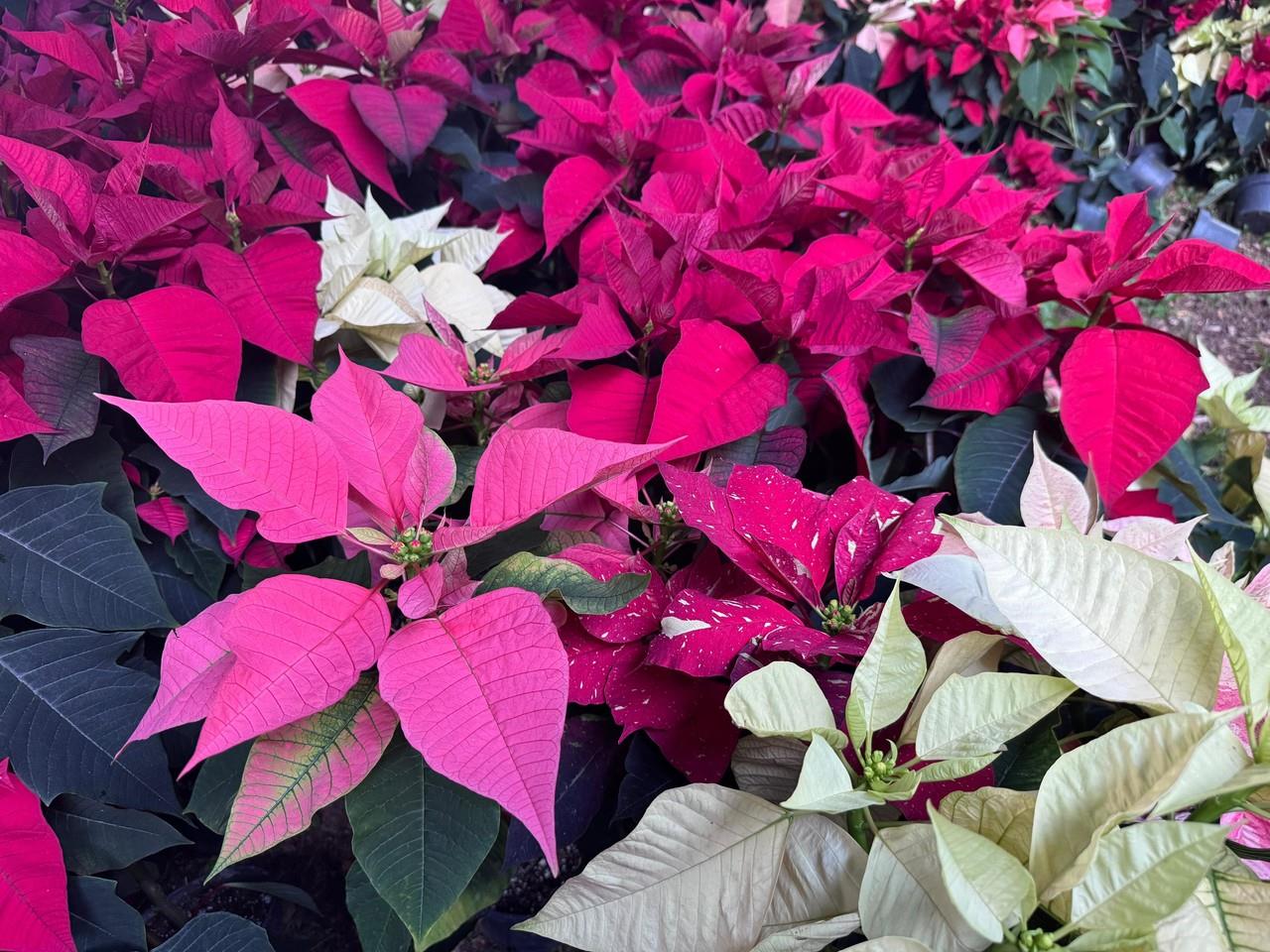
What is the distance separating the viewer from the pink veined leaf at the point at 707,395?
0.58m

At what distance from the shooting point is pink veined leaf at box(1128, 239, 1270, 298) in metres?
0.62

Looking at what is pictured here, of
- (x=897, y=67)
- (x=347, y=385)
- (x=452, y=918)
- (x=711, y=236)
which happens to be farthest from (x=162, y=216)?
(x=897, y=67)

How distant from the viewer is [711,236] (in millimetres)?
657

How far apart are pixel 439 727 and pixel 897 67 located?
2.07 metres

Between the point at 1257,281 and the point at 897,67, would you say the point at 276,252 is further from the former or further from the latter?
the point at 897,67

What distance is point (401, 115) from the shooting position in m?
0.85

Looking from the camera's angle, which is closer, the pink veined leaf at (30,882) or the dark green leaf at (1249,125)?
the pink veined leaf at (30,882)

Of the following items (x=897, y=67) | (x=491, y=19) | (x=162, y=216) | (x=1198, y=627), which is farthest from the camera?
(x=897, y=67)

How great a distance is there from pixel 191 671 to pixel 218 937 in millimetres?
189

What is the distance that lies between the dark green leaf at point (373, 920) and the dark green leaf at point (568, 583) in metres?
0.18

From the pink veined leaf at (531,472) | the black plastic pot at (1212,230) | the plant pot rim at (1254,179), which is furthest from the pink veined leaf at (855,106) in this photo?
the plant pot rim at (1254,179)

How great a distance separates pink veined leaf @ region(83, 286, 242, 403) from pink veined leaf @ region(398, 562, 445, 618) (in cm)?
24

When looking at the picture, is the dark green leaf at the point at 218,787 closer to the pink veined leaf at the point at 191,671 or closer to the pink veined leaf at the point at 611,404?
the pink veined leaf at the point at 191,671

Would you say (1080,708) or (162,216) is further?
(162,216)
